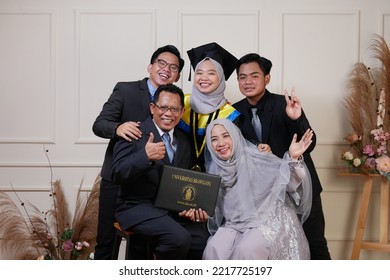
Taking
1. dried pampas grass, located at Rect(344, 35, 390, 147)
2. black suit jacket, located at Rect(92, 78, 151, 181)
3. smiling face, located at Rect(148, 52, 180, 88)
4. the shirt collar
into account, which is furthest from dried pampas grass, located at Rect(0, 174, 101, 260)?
dried pampas grass, located at Rect(344, 35, 390, 147)

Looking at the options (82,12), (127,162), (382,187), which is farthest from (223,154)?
(82,12)

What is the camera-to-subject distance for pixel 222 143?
3350 mm

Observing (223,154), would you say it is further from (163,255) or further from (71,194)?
(71,194)

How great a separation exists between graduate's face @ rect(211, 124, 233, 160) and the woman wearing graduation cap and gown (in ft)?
0.80

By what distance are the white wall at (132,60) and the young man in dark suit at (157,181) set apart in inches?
59.3

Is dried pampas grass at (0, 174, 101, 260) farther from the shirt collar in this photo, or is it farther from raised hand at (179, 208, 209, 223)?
raised hand at (179, 208, 209, 223)

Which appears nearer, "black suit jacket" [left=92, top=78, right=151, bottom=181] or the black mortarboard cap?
the black mortarboard cap

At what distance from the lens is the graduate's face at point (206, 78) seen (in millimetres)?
3582

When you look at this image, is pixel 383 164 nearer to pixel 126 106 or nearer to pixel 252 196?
pixel 252 196

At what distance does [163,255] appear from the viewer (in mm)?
3244

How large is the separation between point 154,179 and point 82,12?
2169 millimetres

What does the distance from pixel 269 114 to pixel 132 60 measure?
160 centimetres

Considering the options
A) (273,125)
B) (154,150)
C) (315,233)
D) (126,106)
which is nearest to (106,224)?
(126,106)

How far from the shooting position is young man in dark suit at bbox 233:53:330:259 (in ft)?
12.0
